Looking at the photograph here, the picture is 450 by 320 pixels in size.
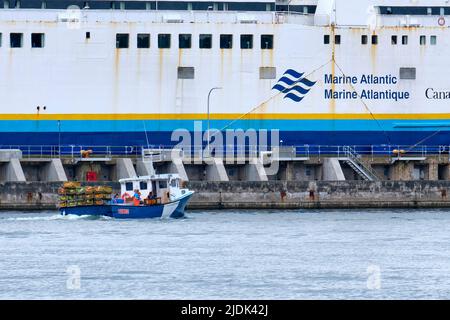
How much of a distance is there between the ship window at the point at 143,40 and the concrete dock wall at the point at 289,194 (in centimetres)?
744

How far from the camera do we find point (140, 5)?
192 ft

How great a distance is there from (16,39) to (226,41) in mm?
8656

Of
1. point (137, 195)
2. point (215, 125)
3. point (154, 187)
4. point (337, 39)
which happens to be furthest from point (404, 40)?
point (137, 195)

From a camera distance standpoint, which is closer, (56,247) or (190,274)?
(190,274)

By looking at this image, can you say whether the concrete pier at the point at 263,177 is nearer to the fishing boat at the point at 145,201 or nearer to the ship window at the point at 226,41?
the fishing boat at the point at 145,201

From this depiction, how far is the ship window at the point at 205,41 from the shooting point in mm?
58312

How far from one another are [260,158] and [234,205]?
403 centimetres

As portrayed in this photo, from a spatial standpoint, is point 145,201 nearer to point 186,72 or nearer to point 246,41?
point 186,72

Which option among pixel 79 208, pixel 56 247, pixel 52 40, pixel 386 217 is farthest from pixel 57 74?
pixel 56 247

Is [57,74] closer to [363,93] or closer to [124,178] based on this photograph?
[124,178]

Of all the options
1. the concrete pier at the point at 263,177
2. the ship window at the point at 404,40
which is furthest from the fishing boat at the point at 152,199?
the ship window at the point at 404,40

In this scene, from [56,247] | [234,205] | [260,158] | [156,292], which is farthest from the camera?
[260,158]

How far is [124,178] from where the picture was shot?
54.6 metres

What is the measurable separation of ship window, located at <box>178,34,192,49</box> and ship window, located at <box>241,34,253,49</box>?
2.21 m
